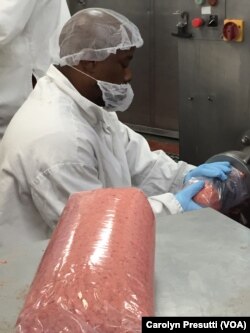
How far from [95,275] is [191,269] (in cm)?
25

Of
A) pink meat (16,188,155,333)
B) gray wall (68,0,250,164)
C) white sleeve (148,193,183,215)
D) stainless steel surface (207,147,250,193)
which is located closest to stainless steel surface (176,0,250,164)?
gray wall (68,0,250,164)

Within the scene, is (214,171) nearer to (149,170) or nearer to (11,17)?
(149,170)

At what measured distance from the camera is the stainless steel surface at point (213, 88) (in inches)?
87.7

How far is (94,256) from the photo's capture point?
708 millimetres

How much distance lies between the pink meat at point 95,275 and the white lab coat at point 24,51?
174 centimetres

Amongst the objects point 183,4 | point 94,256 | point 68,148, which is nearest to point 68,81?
point 68,148

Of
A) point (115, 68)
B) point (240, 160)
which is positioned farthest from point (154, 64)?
point (115, 68)

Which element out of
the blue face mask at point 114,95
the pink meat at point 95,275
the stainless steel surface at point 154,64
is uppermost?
the pink meat at point 95,275

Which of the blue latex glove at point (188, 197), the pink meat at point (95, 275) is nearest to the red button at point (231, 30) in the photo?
the blue latex glove at point (188, 197)

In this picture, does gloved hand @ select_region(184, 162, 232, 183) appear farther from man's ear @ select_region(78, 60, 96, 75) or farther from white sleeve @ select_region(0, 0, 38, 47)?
white sleeve @ select_region(0, 0, 38, 47)

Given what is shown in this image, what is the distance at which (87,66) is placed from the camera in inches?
63.3

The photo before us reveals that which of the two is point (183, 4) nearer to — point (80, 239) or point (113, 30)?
point (113, 30)

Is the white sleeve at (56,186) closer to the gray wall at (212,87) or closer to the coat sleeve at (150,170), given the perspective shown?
the coat sleeve at (150,170)

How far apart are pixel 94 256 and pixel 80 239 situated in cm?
6
